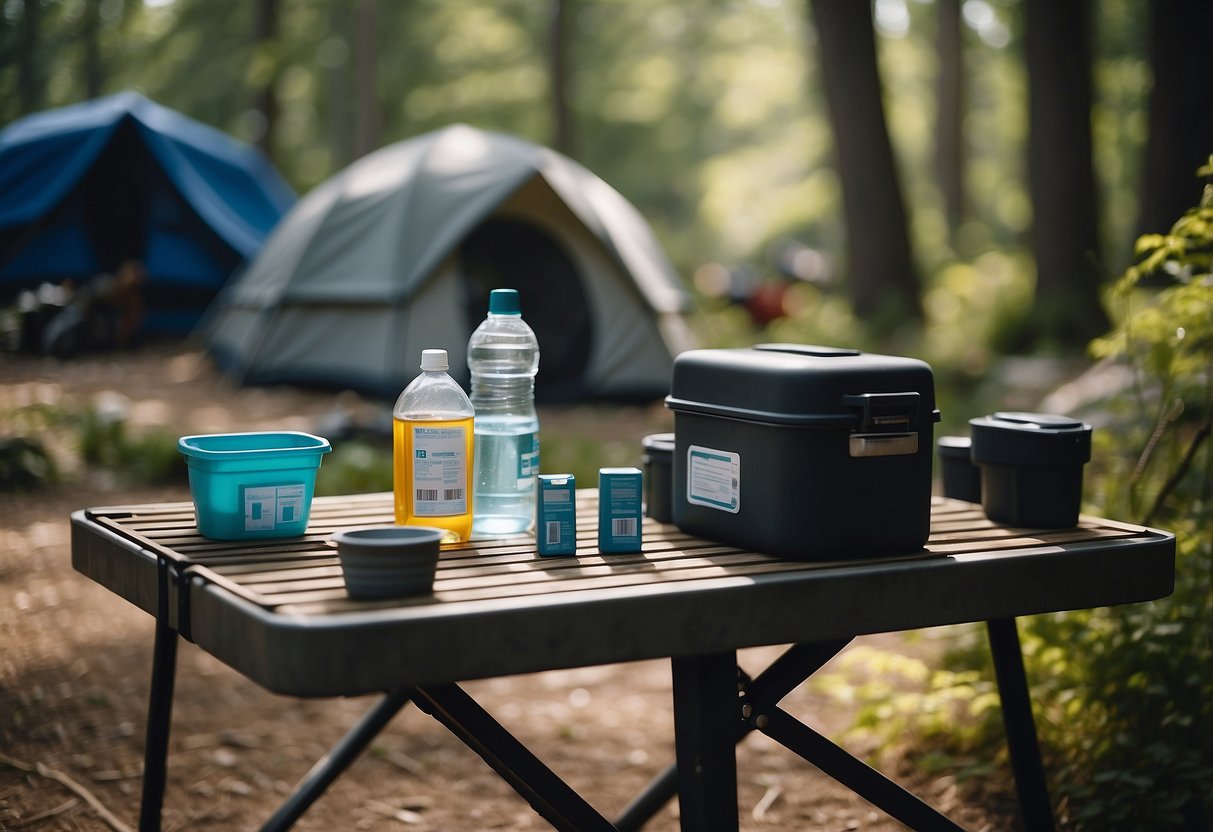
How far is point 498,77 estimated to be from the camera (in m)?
22.6

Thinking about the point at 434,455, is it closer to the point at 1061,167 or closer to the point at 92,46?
the point at 92,46

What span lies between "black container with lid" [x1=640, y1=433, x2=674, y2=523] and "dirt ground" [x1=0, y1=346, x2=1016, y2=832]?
3.66 ft

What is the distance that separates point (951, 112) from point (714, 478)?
58.9 ft

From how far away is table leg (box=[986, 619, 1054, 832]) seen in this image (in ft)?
7.53

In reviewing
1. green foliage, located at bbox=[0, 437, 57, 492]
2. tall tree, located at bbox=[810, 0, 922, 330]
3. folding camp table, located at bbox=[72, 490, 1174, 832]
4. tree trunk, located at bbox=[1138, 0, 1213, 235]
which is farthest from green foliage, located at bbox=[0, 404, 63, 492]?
tall tree, located at bbox=[810, 0, 922, 330]

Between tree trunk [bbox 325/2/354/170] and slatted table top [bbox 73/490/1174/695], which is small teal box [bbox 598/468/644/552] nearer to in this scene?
slatted table top [bbox 73/490/1174/695]

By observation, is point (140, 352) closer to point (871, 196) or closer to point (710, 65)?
point (871, 196)

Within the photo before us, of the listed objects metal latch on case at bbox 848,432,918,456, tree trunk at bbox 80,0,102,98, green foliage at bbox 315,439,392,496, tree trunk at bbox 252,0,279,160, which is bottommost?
green foliage at bbox 315,439,392,496

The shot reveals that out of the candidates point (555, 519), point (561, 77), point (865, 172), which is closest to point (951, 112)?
point (561, 77)

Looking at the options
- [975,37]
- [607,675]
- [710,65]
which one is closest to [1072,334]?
[607,675]

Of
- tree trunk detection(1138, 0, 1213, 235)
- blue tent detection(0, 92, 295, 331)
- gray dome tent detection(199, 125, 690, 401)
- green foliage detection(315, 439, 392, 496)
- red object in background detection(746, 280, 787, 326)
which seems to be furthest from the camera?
red object in background detection(746, 280, 787, 326)

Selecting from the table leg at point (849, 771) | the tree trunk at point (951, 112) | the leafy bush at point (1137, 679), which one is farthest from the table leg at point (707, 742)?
the tree trunk at point (951, 112)

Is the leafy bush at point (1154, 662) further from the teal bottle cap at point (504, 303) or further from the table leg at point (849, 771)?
the teal bottle cap at point (504, 303)

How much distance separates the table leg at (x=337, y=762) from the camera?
8.29 ft
